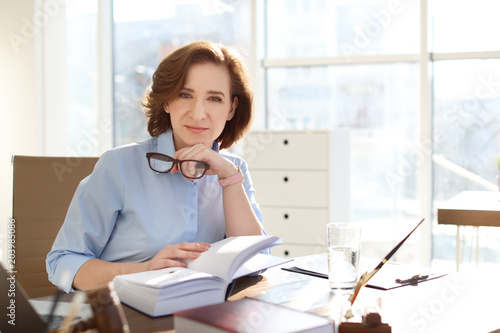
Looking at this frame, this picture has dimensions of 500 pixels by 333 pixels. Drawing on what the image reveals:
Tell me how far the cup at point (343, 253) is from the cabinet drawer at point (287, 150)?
2.44m

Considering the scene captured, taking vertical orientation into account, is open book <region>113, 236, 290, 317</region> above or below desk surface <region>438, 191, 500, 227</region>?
below

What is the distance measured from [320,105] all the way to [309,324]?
3.68 metres

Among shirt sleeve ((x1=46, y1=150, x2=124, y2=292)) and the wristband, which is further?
the wristband

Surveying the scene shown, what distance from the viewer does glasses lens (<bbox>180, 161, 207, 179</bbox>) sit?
1.53 m

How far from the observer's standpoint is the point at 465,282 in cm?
131

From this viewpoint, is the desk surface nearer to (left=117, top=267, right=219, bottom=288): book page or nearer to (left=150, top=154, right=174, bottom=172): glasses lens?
(left=150, top=154, right=174, bottom=172): glasses lens

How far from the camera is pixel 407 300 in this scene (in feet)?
3.82

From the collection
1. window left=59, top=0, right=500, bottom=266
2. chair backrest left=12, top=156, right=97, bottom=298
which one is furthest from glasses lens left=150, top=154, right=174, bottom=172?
window left=59, top=0, right=500, bottom=266

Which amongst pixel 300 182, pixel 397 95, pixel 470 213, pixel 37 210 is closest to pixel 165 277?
pixel 37 210

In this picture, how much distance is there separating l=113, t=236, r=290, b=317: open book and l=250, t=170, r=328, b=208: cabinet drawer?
240 cm

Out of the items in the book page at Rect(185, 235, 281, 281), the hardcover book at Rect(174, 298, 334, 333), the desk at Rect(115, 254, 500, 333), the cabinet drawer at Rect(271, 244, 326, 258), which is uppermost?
the book page at Rect(185, 235, 281, 281)

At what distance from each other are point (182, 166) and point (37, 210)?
2.03 feet

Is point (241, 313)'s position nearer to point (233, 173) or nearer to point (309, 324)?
point (309, 324)

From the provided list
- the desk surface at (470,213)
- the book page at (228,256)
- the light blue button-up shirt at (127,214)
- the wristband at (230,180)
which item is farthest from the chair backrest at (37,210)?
the desk surface at (470,213)
